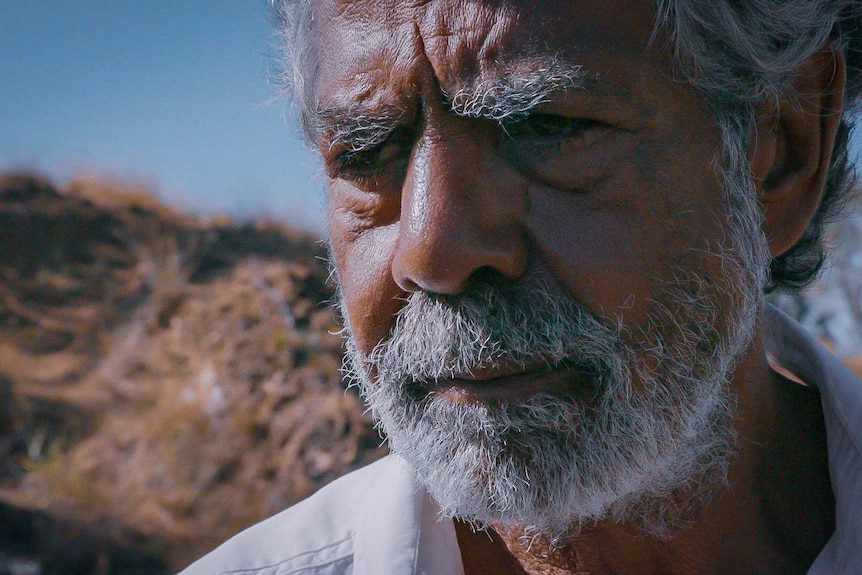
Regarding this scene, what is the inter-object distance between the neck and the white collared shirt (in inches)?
3.3

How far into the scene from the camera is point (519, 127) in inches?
52.5

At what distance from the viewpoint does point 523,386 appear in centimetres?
129

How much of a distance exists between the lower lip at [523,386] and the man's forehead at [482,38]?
0.52 m

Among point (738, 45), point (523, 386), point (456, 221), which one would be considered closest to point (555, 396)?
point (523, 386)

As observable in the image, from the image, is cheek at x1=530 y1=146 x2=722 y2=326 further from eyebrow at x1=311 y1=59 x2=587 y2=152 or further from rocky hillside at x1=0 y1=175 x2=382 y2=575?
rocky hillside at x1=0 y1=175 x2=382 y2=575

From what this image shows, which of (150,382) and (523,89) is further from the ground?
(523,89)

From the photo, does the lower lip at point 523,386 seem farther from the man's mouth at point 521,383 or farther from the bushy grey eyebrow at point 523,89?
the bushy grey eyebrow at point 523,89

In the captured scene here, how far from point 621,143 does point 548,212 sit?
19 cm

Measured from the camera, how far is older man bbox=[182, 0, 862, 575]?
1.29 metres

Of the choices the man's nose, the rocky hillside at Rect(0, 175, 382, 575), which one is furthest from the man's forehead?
the rocky hillside at Rect(0, 175, 382, 575)

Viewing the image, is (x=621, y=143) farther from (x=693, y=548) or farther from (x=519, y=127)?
(x=693, y=548)

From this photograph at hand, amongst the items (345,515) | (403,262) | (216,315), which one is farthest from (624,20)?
(216,315)

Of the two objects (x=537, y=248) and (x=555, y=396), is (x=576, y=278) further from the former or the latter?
(x=555, y=396)

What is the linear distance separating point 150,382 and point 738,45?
5.82 m
